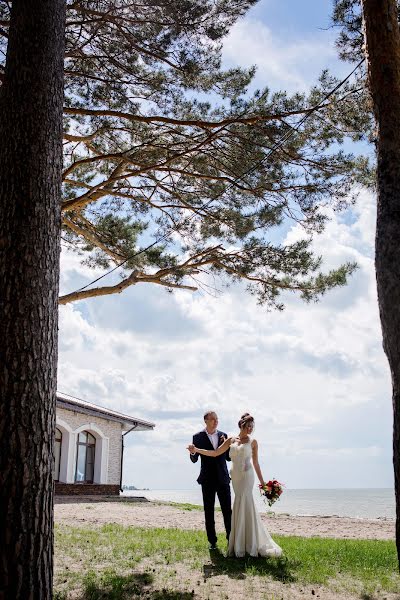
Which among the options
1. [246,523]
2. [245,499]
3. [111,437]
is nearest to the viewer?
[246,523]

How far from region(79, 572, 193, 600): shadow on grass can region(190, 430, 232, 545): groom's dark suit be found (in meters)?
1.40

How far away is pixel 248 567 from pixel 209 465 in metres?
1.34

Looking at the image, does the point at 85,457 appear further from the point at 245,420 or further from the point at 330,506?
the point at 330,506

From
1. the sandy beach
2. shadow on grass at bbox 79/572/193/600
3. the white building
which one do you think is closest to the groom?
shadow on grass at bbox 79/572/193/600

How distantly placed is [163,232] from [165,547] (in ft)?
17.1

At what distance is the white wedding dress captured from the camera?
6.15 m

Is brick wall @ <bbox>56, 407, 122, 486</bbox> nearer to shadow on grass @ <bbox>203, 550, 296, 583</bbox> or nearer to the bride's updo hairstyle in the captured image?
the bride's updo hairstyle

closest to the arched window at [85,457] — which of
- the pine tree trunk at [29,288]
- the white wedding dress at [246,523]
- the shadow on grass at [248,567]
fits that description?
the white wedding dress at [246,523]

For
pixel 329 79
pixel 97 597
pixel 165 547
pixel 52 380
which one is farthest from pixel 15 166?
pixel 329 79

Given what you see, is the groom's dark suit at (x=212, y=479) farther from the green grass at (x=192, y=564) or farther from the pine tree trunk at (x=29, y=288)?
the pine tree trunk at (x=29, y=288)

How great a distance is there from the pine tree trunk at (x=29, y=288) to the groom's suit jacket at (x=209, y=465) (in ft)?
11.5

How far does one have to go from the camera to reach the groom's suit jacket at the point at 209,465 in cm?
668

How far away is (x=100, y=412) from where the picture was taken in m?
20.4

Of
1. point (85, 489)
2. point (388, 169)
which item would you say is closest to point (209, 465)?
point (388, 169)
